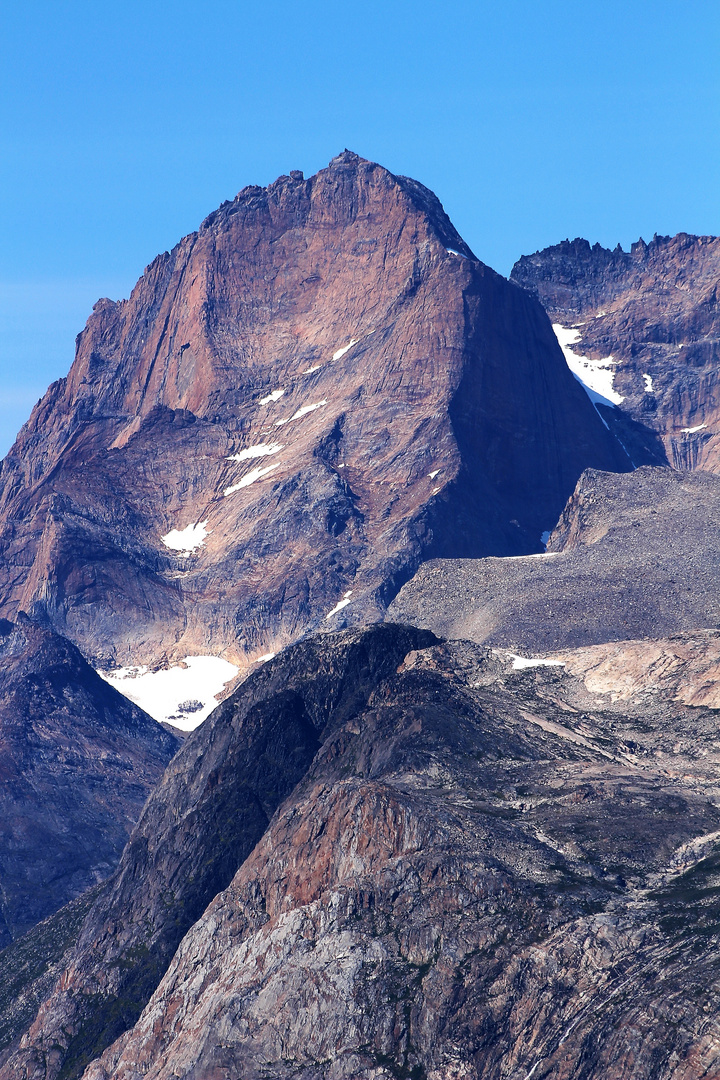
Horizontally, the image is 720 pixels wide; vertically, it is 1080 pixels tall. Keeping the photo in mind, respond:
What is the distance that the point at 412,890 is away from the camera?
129m

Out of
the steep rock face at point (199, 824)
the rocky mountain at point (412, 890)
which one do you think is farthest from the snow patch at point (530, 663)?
the steep rock face at point (199, 824)

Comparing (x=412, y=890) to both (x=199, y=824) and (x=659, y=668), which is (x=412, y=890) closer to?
(x=199, y=824)

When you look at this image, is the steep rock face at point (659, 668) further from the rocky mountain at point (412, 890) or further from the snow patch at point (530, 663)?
the rocky mountain at point (412, 890)

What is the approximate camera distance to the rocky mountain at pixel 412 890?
114m

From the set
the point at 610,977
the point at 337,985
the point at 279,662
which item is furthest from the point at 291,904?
the point at 279,662

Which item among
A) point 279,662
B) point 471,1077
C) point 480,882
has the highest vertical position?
point 279,662

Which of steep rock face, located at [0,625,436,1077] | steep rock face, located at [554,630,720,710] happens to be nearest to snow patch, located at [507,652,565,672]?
steep rock face, located at [554,630,720,710]

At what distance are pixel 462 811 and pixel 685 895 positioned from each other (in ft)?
75.8

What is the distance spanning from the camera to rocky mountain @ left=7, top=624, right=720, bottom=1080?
11388 cm

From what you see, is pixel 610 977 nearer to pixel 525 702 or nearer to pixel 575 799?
pixel 575 799

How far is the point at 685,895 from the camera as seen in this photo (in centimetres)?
12231

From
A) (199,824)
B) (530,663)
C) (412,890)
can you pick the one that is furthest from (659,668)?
(412,890)

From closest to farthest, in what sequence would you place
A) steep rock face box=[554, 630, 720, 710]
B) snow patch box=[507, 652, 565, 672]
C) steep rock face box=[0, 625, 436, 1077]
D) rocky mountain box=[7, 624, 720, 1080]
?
rocky mountain box=[7, 624, 720, 1080] → steep rock face box=[0, 625, 436, 1077] → steep rock face box=[554, 630, 720, 710] → snow patch box=[507, 652, 565, 672]

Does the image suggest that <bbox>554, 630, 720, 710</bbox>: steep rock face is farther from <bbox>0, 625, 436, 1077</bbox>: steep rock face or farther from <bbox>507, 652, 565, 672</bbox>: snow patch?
<bbox>0, 625, 436, 1077</bbox>: steep rock face
